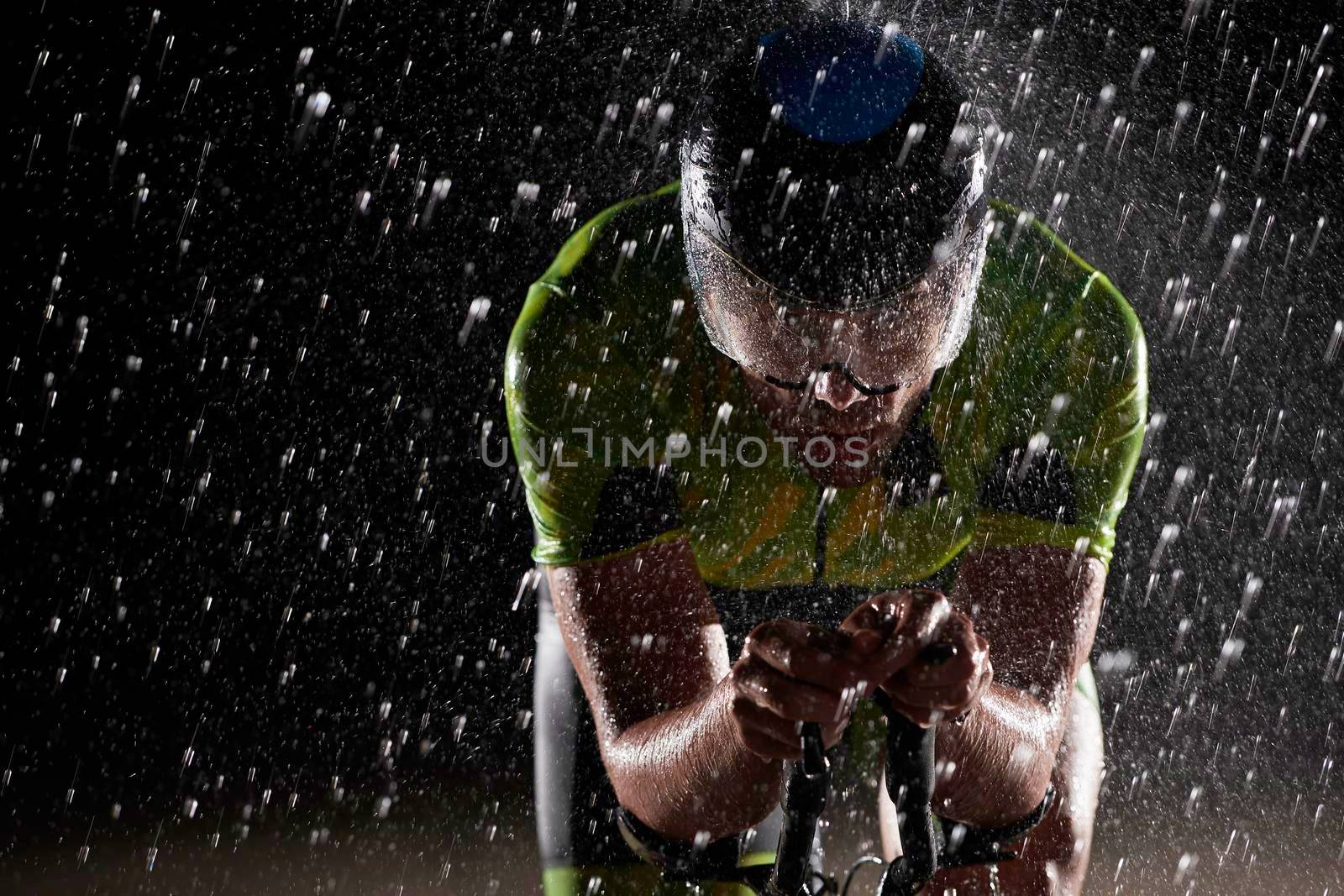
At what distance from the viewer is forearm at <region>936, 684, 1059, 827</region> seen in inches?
35.5

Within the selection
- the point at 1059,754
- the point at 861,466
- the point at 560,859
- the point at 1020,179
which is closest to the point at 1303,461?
the point at 1020,179

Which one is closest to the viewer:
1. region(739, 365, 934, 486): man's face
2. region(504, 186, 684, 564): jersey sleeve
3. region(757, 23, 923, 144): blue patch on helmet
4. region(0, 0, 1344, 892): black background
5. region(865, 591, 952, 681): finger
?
region(865, 591, 952, 681): finger

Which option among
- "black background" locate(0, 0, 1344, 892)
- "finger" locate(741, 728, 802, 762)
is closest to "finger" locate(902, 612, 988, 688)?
"finger" locate(741, 728, 802, 762)

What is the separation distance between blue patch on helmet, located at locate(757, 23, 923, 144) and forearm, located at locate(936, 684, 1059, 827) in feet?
1.45

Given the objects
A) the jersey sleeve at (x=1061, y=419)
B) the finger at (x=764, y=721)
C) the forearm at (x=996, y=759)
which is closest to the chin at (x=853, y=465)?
the jersey sleeve at (x=1061, y=419)

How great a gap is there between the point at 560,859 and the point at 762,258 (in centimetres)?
70

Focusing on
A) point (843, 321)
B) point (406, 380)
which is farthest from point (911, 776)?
point (406, 380)

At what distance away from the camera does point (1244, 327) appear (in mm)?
2359

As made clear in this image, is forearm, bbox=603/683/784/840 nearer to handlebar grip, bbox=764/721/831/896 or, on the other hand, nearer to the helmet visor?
handlebar grip, bbox=764/721/831/896

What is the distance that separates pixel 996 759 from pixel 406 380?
162 centimetres

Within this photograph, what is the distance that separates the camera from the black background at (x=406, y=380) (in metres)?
1.96

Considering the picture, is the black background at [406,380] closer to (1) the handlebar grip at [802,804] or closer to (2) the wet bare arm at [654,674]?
(2) the wet bare arm at [654,674]

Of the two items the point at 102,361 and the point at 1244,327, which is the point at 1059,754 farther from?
the point at 102,361

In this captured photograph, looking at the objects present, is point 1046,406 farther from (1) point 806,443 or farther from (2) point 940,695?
(2) point 940,695
